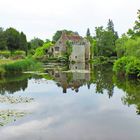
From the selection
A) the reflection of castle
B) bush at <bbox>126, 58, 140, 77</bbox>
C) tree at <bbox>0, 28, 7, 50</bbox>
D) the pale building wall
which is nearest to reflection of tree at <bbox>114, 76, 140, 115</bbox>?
the reflection of castle

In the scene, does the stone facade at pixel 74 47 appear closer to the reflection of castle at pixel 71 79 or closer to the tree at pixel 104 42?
the tree at pixel 104 42

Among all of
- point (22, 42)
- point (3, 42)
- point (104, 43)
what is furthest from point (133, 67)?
point (104, 43)

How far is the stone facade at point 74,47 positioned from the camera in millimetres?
86188

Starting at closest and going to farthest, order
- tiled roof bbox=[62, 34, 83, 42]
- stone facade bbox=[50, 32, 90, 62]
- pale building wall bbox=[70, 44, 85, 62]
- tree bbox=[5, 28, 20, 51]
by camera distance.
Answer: tree bbox=[5, 28, 20, 51] → pale building wall bbox=[70, 44, 85, 62] → stone facade bbox=[50, 32, 90, 62] → tiled roof bbox=[62, 34, 83, 42]

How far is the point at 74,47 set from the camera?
86250 millimetres

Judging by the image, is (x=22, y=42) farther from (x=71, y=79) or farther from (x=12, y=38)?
(x=71, y=79)

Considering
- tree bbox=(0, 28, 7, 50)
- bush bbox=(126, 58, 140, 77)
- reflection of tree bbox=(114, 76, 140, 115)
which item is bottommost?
reflection of tree bbox=(114, 76, 140, 115)

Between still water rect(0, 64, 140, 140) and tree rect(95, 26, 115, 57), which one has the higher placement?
tree rect(95, 26, 115, 57)

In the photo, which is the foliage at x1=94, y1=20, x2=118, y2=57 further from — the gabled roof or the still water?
the still water

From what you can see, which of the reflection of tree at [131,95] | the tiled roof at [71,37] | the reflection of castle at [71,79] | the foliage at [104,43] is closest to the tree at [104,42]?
the foliage at [104,43]

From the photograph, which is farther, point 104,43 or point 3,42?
point 104,43

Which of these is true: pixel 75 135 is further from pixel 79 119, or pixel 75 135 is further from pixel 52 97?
pixel 52 97

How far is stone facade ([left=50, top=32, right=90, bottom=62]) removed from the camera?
8619 centimetres

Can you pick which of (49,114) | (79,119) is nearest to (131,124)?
(79,119)
